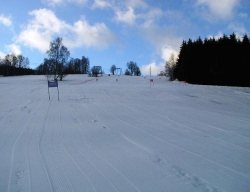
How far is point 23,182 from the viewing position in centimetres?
469

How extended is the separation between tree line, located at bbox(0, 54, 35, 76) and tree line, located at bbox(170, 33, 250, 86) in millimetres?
86533

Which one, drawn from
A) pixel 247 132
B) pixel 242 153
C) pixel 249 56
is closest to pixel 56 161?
pixel 242 153

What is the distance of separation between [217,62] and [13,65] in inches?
4033

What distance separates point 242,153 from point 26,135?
760 cm

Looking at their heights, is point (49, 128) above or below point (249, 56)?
below

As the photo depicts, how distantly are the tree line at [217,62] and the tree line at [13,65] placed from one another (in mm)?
86533

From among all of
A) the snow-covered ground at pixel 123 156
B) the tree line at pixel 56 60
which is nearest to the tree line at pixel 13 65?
the tree line at pixel 56 60

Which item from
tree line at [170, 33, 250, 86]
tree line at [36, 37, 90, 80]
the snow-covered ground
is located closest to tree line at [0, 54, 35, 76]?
tree line at [36, 37, 90, 80]

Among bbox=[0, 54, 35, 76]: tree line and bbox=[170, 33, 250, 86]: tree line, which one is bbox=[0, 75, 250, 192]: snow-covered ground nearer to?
bbox=[170, 33, 250, 86]: tree line

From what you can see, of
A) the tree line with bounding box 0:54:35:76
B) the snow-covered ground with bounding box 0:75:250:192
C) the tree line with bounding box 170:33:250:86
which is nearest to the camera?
the snow-covered ground with bounding box 0:75:250:192

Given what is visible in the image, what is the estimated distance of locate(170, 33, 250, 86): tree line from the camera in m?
51.0

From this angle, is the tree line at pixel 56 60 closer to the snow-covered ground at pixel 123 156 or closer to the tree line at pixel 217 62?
the tree line at pixel 217 62

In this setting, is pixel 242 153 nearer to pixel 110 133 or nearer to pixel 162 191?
pixel 162 191

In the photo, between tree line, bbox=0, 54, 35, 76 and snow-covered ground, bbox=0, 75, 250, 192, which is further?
tree line, bbox=0, 54, 35, 76
